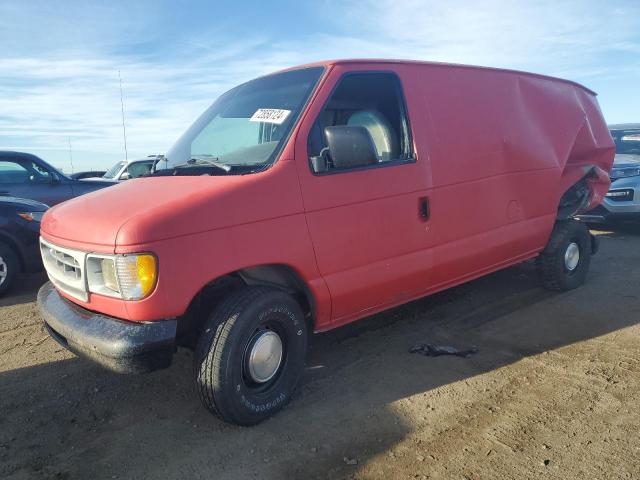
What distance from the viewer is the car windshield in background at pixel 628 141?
10.6 meters

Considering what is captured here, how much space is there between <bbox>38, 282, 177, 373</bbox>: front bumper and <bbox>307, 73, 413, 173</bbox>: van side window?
4.43ft

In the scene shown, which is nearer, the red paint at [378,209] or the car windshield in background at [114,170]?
the red paint at [378,209]

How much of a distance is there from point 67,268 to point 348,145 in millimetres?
1859

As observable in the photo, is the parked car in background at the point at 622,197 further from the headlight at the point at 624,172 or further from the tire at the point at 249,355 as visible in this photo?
the tire at the point at 249,355

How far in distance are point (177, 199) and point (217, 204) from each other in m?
0.22

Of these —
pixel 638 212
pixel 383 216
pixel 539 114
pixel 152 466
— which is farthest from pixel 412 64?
pixel 638 212

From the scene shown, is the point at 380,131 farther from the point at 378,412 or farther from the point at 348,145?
the point at 378,412

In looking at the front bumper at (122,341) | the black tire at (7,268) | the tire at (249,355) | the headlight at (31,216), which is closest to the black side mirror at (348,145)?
the tire at (249,355)

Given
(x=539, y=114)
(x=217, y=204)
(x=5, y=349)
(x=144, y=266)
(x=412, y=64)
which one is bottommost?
(x=5, y=349)

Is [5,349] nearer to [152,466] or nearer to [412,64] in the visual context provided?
[152,466]

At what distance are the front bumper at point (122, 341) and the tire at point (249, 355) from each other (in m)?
0.24

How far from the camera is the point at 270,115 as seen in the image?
3.36 m

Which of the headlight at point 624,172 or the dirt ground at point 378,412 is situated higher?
the headlight at point 624,172

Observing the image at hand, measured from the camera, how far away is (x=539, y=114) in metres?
4.95
